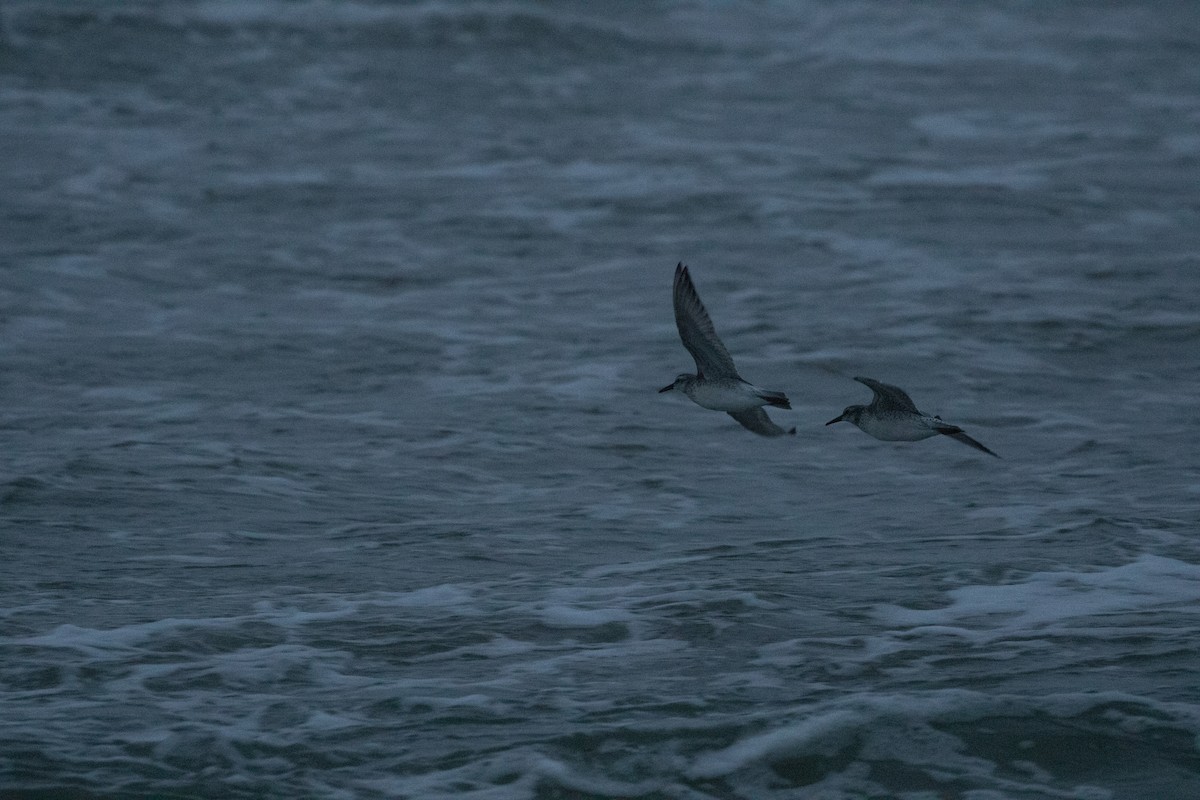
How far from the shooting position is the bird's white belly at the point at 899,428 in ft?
24.4

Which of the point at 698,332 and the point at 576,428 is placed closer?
the point at 698,332

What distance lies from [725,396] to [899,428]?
776 millimetres

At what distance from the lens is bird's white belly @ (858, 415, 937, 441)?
7434mm

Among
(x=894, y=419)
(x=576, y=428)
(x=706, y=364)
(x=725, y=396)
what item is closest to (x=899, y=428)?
(x=894, y=419)

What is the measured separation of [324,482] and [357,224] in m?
6.05

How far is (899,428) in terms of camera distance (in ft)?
24.7

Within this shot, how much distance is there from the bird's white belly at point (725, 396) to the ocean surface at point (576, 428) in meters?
0.74

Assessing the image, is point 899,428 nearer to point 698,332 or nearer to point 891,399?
point 891,399

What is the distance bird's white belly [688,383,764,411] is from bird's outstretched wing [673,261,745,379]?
0.19ft

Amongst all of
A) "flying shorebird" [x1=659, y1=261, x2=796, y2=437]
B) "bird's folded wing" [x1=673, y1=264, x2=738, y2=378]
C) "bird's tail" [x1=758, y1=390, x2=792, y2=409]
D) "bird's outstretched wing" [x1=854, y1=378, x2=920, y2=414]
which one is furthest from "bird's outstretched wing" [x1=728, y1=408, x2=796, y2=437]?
"bird's tail" [x1=758, y1=390, x2=792, y2=409]

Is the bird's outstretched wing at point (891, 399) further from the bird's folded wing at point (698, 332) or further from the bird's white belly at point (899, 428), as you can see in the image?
the bird's folded wing at point (698, 332)

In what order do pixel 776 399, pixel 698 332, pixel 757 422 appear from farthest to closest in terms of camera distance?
pixel 757 422, pixel 698 332, pixel 776 399

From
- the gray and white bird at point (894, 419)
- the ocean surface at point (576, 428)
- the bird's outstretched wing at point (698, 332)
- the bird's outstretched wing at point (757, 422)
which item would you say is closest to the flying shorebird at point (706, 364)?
the bird's outstretched wing at point (698, 332)

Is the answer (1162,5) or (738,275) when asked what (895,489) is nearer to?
(738,275)
